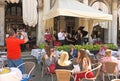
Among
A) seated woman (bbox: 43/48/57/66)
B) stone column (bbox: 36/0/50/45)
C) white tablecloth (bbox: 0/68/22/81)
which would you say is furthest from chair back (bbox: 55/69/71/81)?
stone column (bbox: 36/0/50/45)

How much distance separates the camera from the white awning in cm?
1340

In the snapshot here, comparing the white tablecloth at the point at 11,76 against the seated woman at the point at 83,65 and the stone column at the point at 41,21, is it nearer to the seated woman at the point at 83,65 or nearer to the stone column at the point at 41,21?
the seated woman at the point at 83,65

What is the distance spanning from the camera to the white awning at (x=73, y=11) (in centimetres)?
1340

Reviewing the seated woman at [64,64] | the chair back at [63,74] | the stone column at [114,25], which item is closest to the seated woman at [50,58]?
the seated woman at [64,64]

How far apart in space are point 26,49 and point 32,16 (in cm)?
396

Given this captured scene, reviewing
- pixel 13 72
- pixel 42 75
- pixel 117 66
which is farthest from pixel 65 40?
pixel 13 72

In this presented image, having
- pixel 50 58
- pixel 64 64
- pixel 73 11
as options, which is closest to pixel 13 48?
→ pixel 50 58

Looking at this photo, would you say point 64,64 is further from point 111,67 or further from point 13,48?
point 13,48

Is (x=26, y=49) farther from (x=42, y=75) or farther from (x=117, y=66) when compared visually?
(x=117, y=66)

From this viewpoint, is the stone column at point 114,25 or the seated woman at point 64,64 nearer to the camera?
the seated woman at point 64,64

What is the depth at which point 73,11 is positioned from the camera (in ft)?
45.2

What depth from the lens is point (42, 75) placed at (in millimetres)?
10281

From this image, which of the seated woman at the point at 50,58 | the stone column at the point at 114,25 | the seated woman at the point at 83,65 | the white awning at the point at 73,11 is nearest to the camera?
the seated woman at the point at 83,65

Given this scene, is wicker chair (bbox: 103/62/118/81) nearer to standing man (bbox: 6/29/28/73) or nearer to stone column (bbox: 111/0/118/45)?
standing man (bbox: 6/29/28/73)
